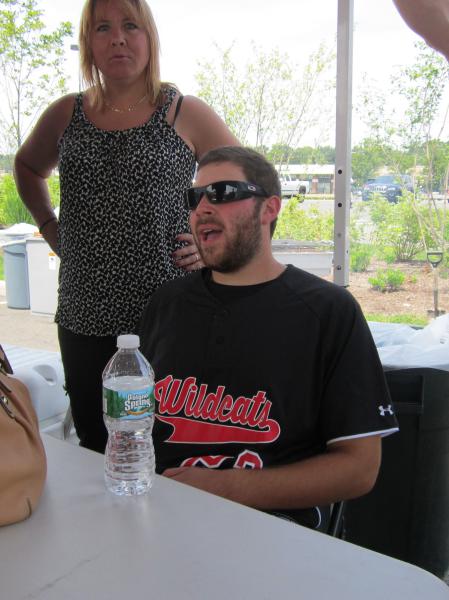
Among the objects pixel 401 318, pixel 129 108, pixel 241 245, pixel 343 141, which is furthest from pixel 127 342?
pixel 401 318

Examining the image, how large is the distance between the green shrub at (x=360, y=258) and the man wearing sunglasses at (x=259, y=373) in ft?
10.3

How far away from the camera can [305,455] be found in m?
1.34

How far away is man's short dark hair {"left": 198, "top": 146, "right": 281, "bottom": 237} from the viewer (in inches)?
58.9

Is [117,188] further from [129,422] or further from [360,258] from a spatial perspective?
[360,258]

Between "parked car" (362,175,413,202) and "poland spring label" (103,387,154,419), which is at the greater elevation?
"parked car" (362,175,413,202)

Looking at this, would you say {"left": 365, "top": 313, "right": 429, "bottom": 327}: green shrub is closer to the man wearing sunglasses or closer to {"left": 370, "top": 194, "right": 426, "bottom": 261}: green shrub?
{"left": 370, "top": 194, "right": 426, "bottom": 261}: green shrub

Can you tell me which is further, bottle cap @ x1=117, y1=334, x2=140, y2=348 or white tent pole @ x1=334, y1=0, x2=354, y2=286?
white tent pole @ x1=334, y1=0, x2=354, y2=286

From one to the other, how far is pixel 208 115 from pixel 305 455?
1.05 meters

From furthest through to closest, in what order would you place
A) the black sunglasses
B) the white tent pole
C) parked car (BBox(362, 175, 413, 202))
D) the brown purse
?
parked car (BBox(362, 175, 413, 202)) < the white tent pole < the black sunglasses < the brown purse

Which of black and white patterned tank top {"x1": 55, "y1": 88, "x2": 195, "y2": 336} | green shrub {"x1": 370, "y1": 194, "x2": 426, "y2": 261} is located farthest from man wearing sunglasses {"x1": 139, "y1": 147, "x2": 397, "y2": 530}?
green shrub {"x1": 370, "y1": 194, "x2": 426, "y2": 261}

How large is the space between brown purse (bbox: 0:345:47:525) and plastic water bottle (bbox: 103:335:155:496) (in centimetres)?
14

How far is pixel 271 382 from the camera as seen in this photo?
1.33 metres

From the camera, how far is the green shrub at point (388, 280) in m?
4.78

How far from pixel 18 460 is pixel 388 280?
14.3 feet
